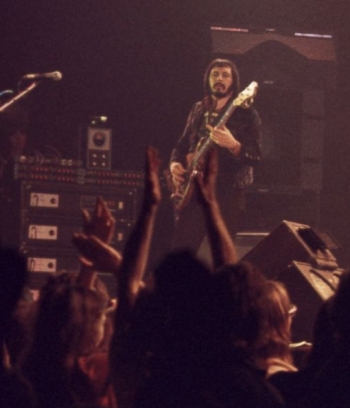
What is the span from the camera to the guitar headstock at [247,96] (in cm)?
775

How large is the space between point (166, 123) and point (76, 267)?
2.32m

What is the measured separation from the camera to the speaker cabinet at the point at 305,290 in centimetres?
391

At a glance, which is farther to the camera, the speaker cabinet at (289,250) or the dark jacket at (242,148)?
the dark jacket at (242,148)

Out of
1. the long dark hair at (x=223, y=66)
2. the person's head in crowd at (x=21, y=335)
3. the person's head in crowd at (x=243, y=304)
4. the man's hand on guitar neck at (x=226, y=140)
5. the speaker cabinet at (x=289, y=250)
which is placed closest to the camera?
the person's head in crowd at (x=243, y=304)

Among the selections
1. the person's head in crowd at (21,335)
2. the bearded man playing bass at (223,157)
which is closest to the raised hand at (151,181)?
the person's head in crowd at (21,335)

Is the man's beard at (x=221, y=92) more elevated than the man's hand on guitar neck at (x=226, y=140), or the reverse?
the man's beard at (x=221, y=92)

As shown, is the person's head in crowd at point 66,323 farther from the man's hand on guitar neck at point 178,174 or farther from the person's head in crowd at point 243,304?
the man's hand on guitar neck at point 178,174

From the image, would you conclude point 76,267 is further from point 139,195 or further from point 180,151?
point 180,151

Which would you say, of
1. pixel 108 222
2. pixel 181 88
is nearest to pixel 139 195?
pixel 181 88

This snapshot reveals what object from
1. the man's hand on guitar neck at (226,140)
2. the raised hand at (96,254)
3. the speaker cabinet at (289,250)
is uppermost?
the man's hand on guitar neck at (226,140)

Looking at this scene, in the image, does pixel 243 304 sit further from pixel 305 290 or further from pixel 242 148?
pixel 242 148

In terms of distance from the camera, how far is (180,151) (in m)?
8.12

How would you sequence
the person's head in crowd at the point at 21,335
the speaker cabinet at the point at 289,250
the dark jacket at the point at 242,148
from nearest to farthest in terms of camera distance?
the person's head in crowd at the point at 21,335 < the speaker cabinet at the point at 289,250 < the dark jacket at the point at 242,148

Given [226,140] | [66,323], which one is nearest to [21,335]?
[66,323]
